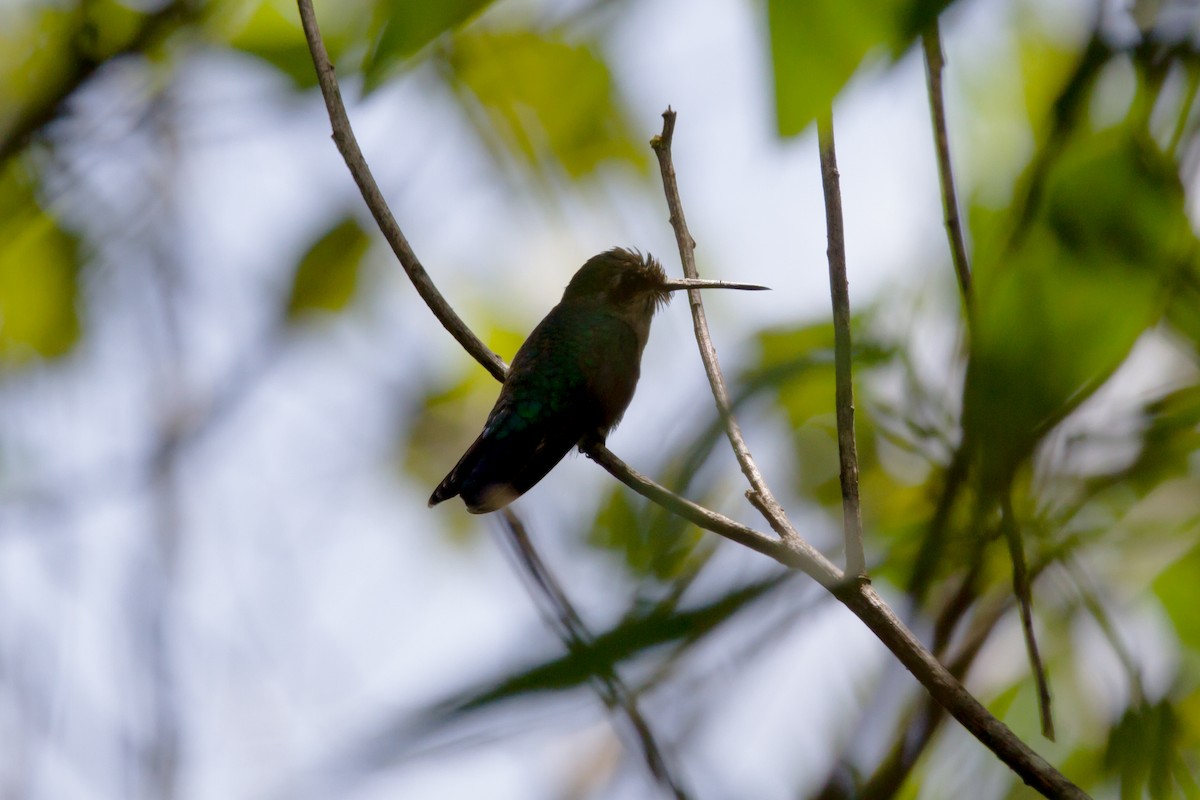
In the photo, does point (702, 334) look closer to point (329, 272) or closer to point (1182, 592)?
point (1182, 592)

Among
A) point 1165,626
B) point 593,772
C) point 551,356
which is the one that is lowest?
point 1165,626

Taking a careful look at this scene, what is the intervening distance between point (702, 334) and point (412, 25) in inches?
63.2

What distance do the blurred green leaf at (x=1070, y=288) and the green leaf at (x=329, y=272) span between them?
3.91m

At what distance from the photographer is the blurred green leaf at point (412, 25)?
2.47 feet

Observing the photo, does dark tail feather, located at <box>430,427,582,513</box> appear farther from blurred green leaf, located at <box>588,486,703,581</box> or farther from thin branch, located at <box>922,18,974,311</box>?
blurred green leaf, located at <box>588,486,703,581</box>

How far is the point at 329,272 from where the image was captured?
14.3ft

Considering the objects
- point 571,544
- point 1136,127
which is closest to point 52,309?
point 571,544

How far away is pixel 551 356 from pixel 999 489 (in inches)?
155

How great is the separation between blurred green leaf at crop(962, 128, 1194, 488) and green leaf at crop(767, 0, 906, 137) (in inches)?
4.7

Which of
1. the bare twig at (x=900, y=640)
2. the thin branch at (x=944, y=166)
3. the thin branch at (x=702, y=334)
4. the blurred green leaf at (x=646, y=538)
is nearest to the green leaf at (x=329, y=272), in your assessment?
the thin branch at (x=702, y=334)

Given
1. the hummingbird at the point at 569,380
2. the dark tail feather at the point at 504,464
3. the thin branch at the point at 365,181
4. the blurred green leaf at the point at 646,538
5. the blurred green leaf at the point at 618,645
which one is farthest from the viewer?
A: the hummingbird at the point at 569,380

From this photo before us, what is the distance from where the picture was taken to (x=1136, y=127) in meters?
0.63

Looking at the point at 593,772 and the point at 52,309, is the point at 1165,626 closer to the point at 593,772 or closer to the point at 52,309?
the point at 593,772

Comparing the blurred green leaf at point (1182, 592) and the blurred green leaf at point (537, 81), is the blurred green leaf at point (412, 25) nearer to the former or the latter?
the blurred green leaf at point (1182, 592)
